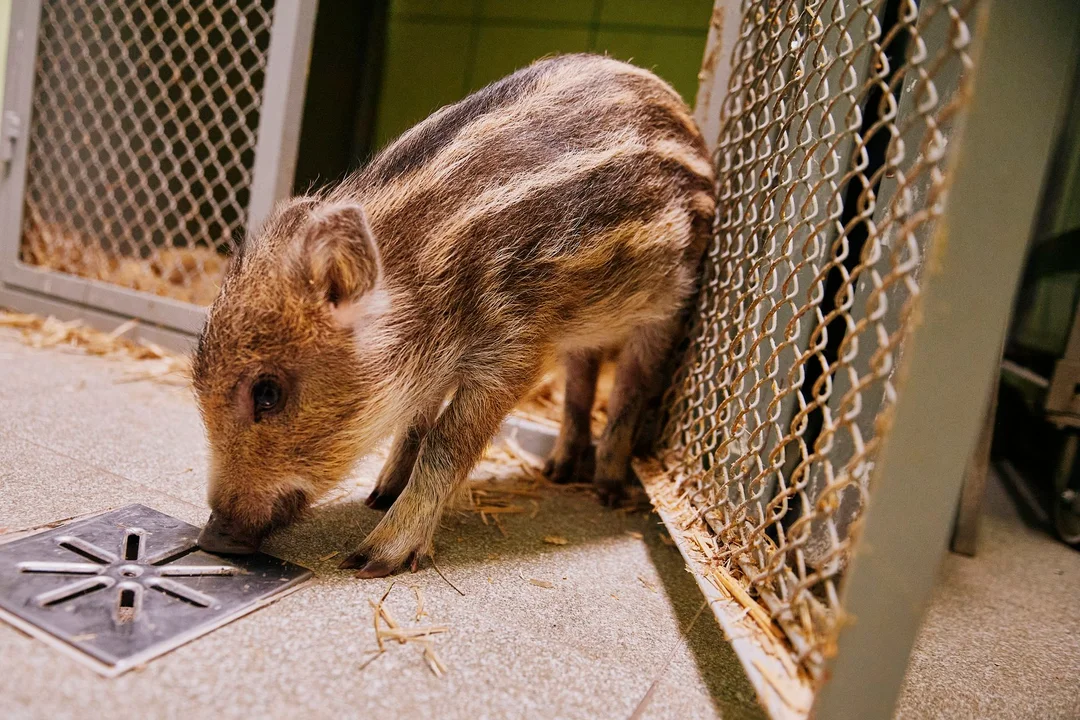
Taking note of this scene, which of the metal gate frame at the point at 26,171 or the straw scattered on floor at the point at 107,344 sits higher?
the metal gate frame at the point at 26,171

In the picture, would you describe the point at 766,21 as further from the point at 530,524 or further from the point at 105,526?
the point at 105,526

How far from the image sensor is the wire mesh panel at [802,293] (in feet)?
4.21

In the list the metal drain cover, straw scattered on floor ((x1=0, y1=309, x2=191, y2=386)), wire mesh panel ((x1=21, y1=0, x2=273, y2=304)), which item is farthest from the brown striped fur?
wire mesh panel ((x1=21, y1=0, x2=273, y2=304))

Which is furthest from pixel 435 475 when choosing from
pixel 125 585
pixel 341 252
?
pixel 125 585

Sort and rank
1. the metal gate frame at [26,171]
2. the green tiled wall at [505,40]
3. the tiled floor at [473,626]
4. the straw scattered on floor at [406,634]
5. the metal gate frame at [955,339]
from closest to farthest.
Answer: the metal gate frame at [955,339] → the tiled floor at [473,626] → the straw scattered on floor at [406,634] → the metal gate frame at [26,171] → the green tiled wall at [505,40]

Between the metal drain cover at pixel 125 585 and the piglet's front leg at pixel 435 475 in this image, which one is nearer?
the metal drain cover at pixel 125 585

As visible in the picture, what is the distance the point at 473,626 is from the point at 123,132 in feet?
11.5

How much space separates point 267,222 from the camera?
1907 mm

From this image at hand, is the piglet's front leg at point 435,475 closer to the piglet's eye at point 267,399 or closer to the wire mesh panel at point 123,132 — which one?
the piglet's eye at point 267,399

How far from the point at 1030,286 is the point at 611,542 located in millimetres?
3086

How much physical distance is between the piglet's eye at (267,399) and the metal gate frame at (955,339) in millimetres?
1216

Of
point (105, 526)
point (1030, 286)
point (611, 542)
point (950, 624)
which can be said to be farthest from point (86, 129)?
point (1030, 286)

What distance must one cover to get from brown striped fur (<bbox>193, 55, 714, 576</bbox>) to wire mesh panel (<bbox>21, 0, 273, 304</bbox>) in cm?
172

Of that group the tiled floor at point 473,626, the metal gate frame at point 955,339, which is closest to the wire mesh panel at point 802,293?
the metal gate frame at point 955,339
